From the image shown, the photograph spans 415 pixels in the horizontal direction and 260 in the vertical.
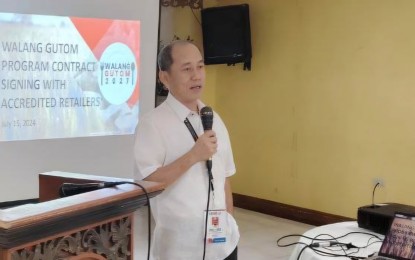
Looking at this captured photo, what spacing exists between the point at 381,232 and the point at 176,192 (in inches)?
45.5

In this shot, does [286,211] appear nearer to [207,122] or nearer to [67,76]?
[67,76]

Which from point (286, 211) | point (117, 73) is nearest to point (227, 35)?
point (117, 73)

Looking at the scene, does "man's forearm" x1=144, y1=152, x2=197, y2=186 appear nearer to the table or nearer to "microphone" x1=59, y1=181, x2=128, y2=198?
"microphone" x1=59, y1=181, x2=128, y2=198

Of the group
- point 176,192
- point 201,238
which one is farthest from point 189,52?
point 201,238

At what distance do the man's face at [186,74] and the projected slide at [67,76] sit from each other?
254 cm

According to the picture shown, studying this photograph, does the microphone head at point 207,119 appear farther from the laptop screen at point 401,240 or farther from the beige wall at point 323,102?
the beige wall at point 323,102

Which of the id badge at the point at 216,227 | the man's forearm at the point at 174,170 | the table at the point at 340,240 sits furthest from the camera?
the table at the point at 340,240

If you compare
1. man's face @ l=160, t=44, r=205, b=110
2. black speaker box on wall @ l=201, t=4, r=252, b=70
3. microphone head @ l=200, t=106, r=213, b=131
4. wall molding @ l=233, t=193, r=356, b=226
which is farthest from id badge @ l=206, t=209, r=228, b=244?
black speaker box on wall @ l=201, t=4, r=252, b=70

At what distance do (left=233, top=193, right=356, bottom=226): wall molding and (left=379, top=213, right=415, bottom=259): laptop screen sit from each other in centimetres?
296

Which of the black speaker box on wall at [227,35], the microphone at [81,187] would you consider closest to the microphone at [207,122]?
the microphone at [81,187]

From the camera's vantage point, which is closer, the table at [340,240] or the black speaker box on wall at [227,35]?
the table at [340,240]

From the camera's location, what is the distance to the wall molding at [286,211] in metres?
5.24

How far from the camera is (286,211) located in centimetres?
557

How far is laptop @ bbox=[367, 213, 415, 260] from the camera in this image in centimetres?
202
